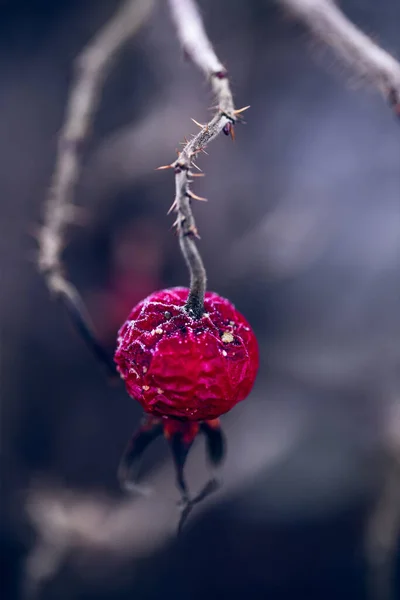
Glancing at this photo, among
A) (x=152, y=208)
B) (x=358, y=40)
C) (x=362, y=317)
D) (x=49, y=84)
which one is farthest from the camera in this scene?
(x=362, y=317)

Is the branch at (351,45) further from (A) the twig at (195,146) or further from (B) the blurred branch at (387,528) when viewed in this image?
(B) the blurred branch at (387,528)

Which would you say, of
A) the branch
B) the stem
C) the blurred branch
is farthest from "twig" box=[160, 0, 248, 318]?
the blurred branch

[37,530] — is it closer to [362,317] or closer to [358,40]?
[362,317]

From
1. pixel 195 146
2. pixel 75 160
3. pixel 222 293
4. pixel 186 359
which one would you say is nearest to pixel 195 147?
pixel 195 146

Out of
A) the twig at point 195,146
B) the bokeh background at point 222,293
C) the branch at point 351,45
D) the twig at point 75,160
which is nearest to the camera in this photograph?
the twig at point 195,146

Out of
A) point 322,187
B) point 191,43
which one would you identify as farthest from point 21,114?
point 191,43

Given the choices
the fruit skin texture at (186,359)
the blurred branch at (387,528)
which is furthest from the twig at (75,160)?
the blurred branch at (387,528)
